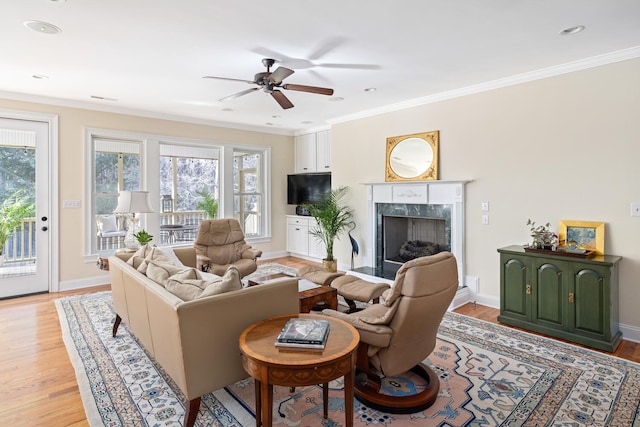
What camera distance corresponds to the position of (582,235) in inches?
134

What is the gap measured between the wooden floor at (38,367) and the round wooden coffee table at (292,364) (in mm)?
1154

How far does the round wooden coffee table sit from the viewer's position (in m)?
1.60

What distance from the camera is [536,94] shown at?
147 inches

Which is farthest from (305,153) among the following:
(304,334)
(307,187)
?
(304,334)

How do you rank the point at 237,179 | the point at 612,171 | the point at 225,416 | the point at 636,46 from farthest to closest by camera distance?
1. the point at 237,179
2. the point at 612,171
3. the point at 636,46
4. the point at 225,416

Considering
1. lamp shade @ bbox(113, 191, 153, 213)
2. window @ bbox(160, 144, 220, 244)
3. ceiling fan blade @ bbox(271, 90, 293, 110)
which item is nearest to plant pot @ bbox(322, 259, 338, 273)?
lamp shade @ bbox(113, 191, 153, 213)

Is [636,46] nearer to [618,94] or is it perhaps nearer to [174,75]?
[618,94]

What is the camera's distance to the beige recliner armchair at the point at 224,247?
4.67 meters

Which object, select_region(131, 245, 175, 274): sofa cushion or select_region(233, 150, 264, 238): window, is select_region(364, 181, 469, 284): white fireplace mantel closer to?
select_region(233, 150, 264, 238): window

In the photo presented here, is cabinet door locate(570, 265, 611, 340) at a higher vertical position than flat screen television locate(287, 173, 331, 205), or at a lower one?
lower

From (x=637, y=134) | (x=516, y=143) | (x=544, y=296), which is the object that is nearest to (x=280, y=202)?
(x=516, y=143)

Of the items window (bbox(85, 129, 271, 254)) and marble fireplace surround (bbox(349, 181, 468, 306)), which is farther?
window (bbox(85, 129, 271, 254))

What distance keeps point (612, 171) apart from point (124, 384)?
444cm

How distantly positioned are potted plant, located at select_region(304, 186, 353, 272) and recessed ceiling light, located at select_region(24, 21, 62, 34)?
3867 mm
